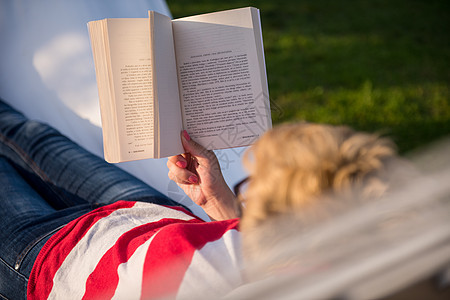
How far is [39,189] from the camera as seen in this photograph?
1.13 metres

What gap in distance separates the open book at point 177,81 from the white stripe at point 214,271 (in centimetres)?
24

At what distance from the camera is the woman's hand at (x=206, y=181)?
82 cm

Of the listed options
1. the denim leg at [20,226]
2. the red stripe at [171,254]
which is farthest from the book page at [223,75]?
the denim leg at [20,226]

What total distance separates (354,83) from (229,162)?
1.07 m

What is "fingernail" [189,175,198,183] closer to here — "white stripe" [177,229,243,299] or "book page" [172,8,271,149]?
"book page" [172,8,271,149]

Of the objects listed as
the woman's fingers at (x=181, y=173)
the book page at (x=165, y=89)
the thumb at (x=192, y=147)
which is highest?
the book page at (x=165, y=89)

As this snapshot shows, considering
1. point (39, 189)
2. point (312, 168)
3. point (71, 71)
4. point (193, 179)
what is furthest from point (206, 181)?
point (71, 71)

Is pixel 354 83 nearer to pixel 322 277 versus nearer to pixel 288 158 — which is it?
pixel 288 158

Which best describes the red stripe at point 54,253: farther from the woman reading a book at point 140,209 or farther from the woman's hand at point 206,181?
the woman's hand at point 206,181

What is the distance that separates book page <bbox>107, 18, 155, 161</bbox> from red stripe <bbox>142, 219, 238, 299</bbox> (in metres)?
0.20

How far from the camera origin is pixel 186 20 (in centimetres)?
75

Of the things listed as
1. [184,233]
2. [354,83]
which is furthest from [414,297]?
[354,83]

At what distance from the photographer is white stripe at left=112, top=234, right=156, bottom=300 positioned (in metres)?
0.55

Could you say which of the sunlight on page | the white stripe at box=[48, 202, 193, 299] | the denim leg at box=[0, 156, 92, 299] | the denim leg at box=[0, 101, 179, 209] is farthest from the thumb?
the sunlight on page
